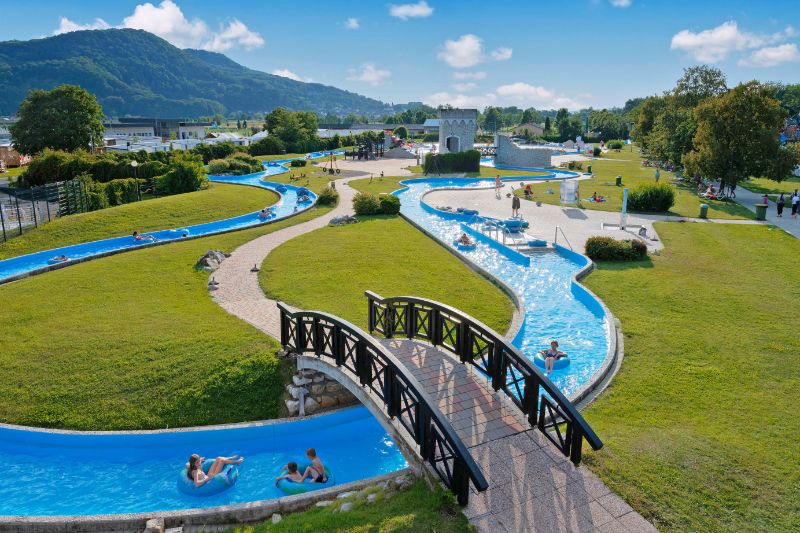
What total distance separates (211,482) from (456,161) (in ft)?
144

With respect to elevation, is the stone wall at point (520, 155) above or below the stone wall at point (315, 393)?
above

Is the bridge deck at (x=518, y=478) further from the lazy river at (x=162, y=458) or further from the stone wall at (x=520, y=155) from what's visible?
the stone wall at (x=520, y=155)

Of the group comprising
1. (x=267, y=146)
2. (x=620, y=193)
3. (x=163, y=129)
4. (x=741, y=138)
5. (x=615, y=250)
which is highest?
(x=163, y=129)

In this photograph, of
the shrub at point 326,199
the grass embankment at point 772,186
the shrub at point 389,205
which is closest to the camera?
the shrub at point 389,205

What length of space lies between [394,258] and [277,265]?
4556 mm

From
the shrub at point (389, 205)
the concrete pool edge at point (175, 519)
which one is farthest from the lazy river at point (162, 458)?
the shrub at point (389, 205)

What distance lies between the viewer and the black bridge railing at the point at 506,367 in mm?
7234

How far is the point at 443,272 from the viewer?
19125 millimetres

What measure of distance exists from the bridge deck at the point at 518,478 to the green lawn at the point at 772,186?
3989 centimetres

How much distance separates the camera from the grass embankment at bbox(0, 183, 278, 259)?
76.6 feet

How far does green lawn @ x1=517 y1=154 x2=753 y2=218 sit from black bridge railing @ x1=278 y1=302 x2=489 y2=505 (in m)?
25.1

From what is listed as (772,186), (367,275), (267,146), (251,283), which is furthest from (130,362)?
(267,146)

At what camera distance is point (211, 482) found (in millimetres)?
9188

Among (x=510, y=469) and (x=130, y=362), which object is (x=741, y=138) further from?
Answer: (x=130, y=362)
